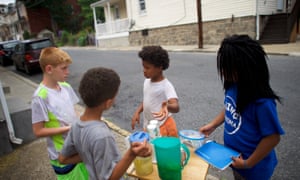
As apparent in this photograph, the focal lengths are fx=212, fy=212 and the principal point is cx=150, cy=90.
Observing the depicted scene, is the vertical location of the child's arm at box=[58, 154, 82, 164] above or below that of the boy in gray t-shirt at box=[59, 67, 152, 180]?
below

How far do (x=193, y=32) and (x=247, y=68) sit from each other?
1497 centimetres

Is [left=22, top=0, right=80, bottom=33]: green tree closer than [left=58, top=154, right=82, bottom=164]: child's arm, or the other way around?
[left=58, top=154, right=82, bottom=164]: child's arm

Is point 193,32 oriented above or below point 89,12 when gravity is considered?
below

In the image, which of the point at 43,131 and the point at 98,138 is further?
the point at 43,131

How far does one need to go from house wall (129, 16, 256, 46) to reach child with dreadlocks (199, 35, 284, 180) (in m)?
11.9

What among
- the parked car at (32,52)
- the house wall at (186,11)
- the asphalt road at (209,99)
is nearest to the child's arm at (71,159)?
the asphalt road at (209,99)

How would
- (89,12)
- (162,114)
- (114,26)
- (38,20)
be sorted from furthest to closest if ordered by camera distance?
(38,20)
(89,12)
(114,26)
(162,114)

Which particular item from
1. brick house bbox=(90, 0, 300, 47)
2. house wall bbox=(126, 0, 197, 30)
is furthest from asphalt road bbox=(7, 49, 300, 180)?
house wall bbox=(126, 0, 197, 30)

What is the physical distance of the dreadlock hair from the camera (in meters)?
1.27

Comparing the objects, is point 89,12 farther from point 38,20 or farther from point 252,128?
point 252,128

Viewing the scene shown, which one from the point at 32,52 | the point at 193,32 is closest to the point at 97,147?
the point at 32,52

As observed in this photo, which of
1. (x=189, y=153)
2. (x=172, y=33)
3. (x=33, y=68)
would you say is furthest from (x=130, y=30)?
(x=189, y=153)

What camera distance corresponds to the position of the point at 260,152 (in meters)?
1.26

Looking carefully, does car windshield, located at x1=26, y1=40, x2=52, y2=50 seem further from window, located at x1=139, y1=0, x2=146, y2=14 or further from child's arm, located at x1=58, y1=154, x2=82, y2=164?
window, located at x1=139, y1=0, x2=146, y2=14
